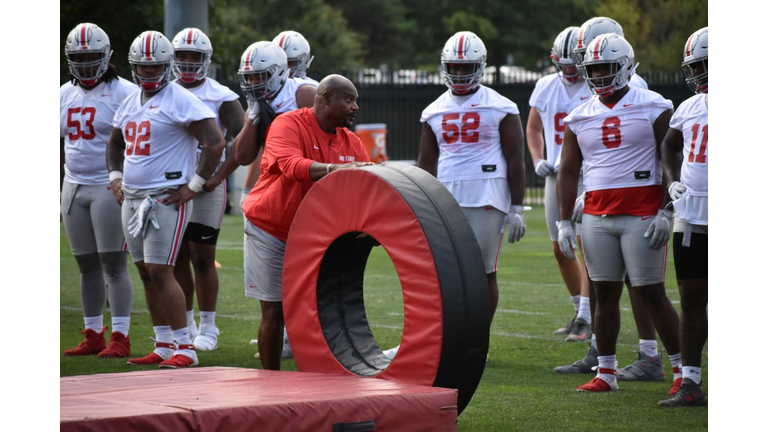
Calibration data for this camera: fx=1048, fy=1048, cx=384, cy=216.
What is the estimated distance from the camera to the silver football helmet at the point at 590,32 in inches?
266

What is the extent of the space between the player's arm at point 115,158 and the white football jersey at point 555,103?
117 inches

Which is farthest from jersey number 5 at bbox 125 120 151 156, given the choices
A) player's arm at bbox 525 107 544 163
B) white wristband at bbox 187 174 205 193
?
player's arm at bbox 525 107 544 163

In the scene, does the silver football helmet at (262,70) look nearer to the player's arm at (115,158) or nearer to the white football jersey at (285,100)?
the white football jersey at (285,100)

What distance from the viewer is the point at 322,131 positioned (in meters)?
5.53

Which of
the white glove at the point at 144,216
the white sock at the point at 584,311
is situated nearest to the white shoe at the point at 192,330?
the white glove at the point at 144,216

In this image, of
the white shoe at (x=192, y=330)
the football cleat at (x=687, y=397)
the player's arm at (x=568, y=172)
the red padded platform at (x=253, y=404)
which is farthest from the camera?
the white shoe at (x=192, y=330)

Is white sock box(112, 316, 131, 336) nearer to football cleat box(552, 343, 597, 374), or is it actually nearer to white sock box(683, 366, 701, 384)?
football cleat box(552, 343, 597, 374)

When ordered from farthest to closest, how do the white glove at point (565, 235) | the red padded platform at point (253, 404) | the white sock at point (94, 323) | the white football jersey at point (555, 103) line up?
the white football jersey at point (555, 103) < the white sock at point (94, 323) < the white glove at point (565, 235) < the red padded platform at point (253, 404)

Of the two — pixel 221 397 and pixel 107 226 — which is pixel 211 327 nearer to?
pixel 107 226

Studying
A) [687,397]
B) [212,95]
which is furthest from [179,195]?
[687,397]

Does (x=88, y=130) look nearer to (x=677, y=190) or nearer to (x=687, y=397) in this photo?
(x=677, y=190)

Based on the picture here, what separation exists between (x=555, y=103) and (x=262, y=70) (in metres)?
2.30

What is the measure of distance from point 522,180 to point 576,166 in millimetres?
833

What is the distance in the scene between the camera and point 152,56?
6656 millimetres
